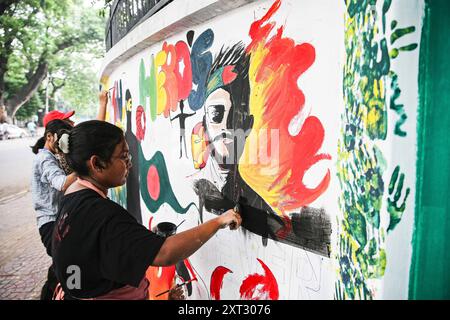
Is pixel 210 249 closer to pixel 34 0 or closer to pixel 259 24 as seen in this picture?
pixel 259 24

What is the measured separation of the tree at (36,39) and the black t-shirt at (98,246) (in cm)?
1683

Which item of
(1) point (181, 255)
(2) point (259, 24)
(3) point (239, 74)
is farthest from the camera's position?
(3) point (239, 74)

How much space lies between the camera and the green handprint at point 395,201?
1.12 m

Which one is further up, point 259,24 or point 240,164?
point 259,24

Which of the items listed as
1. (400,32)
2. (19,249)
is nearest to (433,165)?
(400,32)

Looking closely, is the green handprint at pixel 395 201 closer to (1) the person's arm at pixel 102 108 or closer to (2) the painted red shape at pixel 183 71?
(2) the painted red shape at pixel 183 71

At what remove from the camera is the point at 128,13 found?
434 centimetres

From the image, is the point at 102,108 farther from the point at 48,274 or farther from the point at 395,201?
the point at 395,201

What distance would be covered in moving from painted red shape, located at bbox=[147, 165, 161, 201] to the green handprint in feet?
7.97

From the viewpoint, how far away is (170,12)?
2582mm

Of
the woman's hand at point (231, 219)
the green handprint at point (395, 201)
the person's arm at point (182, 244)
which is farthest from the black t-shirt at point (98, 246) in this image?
the green handprint at point (395, 201)

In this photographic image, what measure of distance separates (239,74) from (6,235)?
563 centimetres

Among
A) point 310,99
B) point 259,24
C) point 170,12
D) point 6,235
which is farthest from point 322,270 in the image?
point 6,235
